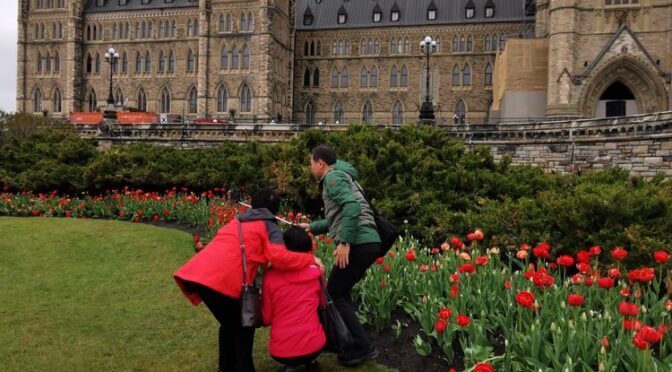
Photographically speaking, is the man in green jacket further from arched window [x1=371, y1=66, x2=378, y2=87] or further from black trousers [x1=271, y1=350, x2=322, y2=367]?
arched window [x1=371, y1=66, x2=378, y2=87]

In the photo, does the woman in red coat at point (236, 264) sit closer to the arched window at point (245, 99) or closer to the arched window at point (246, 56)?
the arched window at point (245, 99)

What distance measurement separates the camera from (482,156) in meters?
12.0

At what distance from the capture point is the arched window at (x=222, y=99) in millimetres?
53250

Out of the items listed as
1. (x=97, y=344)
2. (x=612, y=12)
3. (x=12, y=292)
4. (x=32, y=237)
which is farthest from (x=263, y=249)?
(x=612, y=12)

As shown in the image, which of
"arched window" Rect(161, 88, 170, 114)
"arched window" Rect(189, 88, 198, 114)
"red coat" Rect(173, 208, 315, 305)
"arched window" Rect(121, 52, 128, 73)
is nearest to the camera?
"red coat" Rect(173, 208, 315, 305)

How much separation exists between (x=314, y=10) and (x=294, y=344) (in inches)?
2407

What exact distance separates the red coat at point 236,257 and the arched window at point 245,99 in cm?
4839

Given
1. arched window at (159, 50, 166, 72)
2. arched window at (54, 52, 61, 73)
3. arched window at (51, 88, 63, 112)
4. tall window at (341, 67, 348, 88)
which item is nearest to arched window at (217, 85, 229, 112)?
arched window at (159, 50, 166, 72)

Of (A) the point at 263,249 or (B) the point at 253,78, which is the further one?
(B) the point at 253,78

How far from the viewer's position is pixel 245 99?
53000 millimetres

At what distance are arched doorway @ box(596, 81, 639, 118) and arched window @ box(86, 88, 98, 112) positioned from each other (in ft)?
151

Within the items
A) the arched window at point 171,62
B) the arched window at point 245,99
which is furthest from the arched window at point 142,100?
the arched window at point 245,99

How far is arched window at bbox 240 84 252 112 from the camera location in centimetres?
5273

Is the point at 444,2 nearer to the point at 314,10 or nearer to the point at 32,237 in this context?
the point at 314,10
